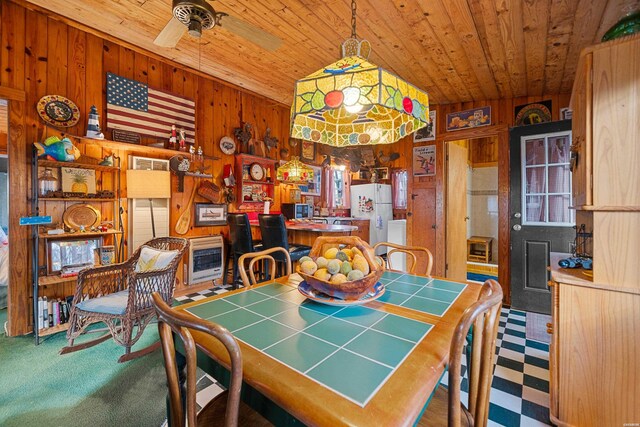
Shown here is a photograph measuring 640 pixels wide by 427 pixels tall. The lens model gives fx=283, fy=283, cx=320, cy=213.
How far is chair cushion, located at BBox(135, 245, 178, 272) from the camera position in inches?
93.5

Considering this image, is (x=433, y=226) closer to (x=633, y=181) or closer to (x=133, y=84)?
(x=633, y=181)

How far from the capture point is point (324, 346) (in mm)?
901

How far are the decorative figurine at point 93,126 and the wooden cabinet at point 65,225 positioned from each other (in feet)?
0.80

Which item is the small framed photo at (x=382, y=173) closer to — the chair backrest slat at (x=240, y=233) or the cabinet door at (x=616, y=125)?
the chair backrest slat at (x=240, y=233)

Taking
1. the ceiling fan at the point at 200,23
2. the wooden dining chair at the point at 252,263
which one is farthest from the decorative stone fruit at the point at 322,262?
the ceiling fan at the point at 200,23

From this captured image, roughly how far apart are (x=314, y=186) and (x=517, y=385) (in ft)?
14.8

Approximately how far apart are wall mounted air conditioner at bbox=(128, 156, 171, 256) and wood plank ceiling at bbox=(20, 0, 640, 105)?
1.28 meters

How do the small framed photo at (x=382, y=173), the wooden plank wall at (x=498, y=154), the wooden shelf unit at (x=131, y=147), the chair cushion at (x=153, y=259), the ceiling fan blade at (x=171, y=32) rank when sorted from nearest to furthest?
the ceiling fan blade at (x=171, y=32) < the chair cushion at (x=153, y=259) < the wooden shelf unit at (x=131, y=147) < the wooden plank wall at (x=498, y=154) < the small framed photo at (x=382, y=173)

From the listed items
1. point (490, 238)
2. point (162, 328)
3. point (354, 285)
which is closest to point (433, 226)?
point (490, 238)

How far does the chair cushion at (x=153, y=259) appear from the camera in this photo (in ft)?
7.79

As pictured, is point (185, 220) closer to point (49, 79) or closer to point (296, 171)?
point (296, 171)

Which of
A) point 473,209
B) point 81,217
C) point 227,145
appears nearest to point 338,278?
point 81,217

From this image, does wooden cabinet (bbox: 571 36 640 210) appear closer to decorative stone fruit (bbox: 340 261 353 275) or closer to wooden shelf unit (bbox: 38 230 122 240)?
decorative stone fruit (bbox: 340 261 353 275)

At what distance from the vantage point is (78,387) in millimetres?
1852
